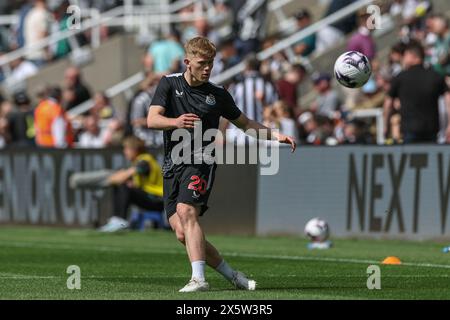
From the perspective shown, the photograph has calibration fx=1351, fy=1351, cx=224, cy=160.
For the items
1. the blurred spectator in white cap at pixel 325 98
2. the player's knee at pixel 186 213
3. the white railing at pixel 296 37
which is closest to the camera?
the player's knee at pixel 186 213

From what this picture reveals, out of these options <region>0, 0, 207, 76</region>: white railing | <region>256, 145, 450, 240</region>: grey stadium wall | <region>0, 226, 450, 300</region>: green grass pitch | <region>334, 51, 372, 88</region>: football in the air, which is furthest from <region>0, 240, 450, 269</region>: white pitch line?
<region>0, 0, 207, 76</region>: white railing

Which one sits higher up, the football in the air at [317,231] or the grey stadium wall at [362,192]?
the grey stadium wall at [362,192]

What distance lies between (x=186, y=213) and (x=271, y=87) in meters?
10.4

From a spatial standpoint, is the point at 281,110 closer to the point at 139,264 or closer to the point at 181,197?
the point at 139,264

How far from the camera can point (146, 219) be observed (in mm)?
21594

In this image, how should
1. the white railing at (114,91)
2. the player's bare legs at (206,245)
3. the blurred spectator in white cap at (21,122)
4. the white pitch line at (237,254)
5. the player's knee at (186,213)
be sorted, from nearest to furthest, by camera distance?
the player's knee at (186,213) < the player's bare legs at (206,245) < the white pitch line at (237,254) < the blurred spectator in white cap at (21,122) < the white railing at (114,91)

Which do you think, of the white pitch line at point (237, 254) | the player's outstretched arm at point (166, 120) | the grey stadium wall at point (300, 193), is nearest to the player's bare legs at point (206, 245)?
the player's outstretched arm at point (166, 120)

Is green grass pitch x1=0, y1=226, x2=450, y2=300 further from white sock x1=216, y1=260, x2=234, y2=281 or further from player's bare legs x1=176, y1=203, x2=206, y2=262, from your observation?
player's bare legs x1=176, y1=203, x2=206, y2=262

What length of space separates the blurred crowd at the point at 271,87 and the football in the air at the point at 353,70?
19.2ft

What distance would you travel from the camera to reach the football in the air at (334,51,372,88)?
12969 mm

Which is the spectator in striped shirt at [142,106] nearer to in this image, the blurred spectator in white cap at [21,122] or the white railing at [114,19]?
the blurred spectator in white cap at [21,122]

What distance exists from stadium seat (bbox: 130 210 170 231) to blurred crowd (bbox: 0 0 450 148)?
1510 millimetres

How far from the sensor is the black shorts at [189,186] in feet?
36.4
